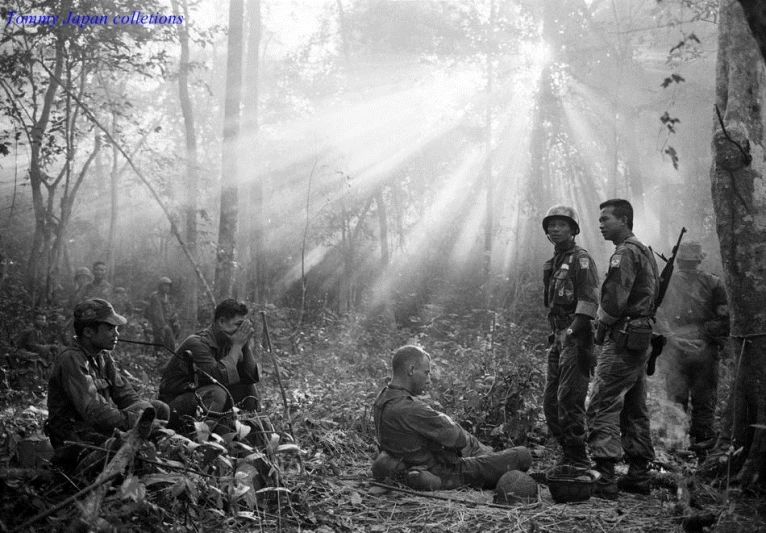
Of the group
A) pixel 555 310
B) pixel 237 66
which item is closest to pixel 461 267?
pixel 237 66

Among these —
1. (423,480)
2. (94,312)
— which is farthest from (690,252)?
(94,312)

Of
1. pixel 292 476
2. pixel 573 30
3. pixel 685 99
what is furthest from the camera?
pixel 685 99

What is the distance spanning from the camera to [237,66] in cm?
1223

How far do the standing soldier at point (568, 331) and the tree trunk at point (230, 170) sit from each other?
674cm

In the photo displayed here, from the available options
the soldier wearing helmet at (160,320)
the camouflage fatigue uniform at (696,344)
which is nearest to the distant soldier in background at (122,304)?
the soldier wearing helmet at (160,320)

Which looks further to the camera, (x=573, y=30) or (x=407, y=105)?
(x=407, y=105)

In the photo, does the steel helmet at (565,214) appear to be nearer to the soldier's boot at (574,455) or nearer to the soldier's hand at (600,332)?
the soldier's hand at (600,332)

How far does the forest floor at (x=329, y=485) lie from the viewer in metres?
3.17

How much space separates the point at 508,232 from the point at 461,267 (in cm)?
587

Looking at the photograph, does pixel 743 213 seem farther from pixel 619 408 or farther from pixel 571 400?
pixel 571 400

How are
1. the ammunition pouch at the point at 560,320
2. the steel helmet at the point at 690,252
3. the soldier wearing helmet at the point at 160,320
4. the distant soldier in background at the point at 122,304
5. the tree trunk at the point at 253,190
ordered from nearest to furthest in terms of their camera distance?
the ammunition pouch at the point at 560,320, the steel helmet at the point at 690,252, the soldier wearing helmet at the point at 160,320, the distant soldier in background at the point at 122,304, the tree trunk at the point at 253,190

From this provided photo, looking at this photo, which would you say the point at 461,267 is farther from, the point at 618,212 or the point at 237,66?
the point at 618,212

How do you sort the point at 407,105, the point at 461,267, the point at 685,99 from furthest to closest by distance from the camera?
1. the point at 685,99
2. the point at 407,105
3. the point at 461,267

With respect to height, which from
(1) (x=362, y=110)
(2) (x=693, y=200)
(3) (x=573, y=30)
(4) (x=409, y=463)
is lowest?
(4) (x=409, y=463)
